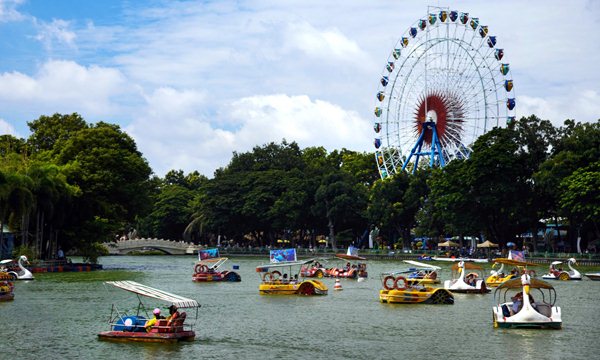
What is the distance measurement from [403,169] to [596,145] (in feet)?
115

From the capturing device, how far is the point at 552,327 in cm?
4375

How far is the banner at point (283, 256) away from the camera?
67.4 meters

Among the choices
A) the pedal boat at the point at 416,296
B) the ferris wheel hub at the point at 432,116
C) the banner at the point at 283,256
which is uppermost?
the ferris wheel hub at the point at 432,116

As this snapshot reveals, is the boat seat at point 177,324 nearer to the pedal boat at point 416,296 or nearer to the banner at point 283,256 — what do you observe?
the pedal boat at point 416,296

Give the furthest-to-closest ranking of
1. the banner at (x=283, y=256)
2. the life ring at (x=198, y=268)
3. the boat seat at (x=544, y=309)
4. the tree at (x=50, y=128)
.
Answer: the tree at (x=50, y=128), the life ring at (x=198, y=268), the banner at (x=283, y=256), the boat seat at (x=544, y=309)

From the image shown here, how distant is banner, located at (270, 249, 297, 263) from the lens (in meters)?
67.4

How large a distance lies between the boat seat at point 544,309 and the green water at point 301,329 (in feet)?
3.28

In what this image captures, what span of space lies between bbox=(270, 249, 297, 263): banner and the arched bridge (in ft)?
313

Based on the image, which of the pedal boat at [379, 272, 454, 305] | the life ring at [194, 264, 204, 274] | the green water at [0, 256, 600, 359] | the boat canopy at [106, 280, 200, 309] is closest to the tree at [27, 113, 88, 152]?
the life ring at [194, 264, 204, 274]

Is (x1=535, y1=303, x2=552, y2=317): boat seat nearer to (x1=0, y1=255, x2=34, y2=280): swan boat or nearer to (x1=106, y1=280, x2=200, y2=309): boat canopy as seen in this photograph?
(x1=106, y1=280, x2=200, y2=309): boat canopy

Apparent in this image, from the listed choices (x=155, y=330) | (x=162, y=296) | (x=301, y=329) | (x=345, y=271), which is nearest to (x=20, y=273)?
(x=345, y=271)

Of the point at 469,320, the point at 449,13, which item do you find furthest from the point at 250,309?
the point at 449,13

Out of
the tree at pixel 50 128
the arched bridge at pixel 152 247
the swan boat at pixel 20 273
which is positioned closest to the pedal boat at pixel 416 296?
the swan boat at pixel 20 273

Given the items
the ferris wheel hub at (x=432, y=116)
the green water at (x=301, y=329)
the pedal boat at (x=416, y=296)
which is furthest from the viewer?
the ferris wheel hub at (x=432, y=116)
